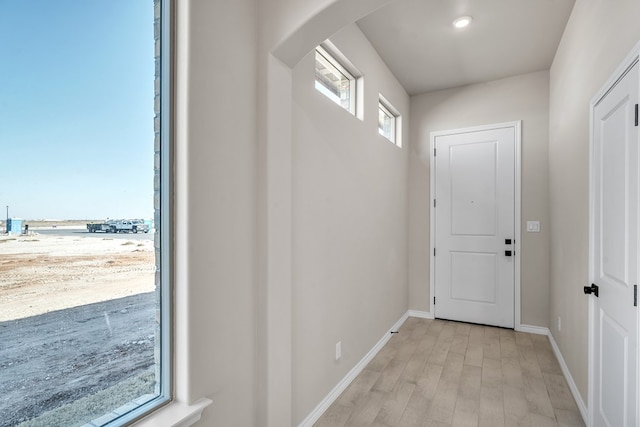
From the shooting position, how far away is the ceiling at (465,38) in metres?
2.58

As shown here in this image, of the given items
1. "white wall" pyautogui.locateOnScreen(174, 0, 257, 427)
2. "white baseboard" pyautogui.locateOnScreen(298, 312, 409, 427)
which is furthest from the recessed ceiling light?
"white baseboard" pyautogui.locateOnScreen(298, 312, 409, 427)

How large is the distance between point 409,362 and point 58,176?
9.47 feet

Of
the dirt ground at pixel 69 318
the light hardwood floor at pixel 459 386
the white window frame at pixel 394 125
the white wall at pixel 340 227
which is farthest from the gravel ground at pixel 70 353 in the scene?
the white window frame at pixel 394 125

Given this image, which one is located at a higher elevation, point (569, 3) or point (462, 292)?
point (569, 3)

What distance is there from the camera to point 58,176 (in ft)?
3.59

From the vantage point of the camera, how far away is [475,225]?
4000 mm

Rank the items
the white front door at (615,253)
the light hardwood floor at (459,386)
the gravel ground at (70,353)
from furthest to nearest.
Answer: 1. the light hardwood floor at (459,386)
2. the white front door at (615,253)
3. the gravel ground at (70,353)

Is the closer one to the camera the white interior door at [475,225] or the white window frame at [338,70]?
the white window frame at [338,70]

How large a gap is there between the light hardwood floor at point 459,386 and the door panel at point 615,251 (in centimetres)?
52

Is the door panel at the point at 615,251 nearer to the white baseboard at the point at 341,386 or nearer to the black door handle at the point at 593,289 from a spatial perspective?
the black door handle at the point at 593,289

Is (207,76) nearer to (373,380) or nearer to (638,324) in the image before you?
(638,324)

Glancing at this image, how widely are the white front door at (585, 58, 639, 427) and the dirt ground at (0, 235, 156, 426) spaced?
6.57ft

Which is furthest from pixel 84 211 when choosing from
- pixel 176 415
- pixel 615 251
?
pixel 615 251

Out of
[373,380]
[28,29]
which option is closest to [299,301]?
[373,380]
